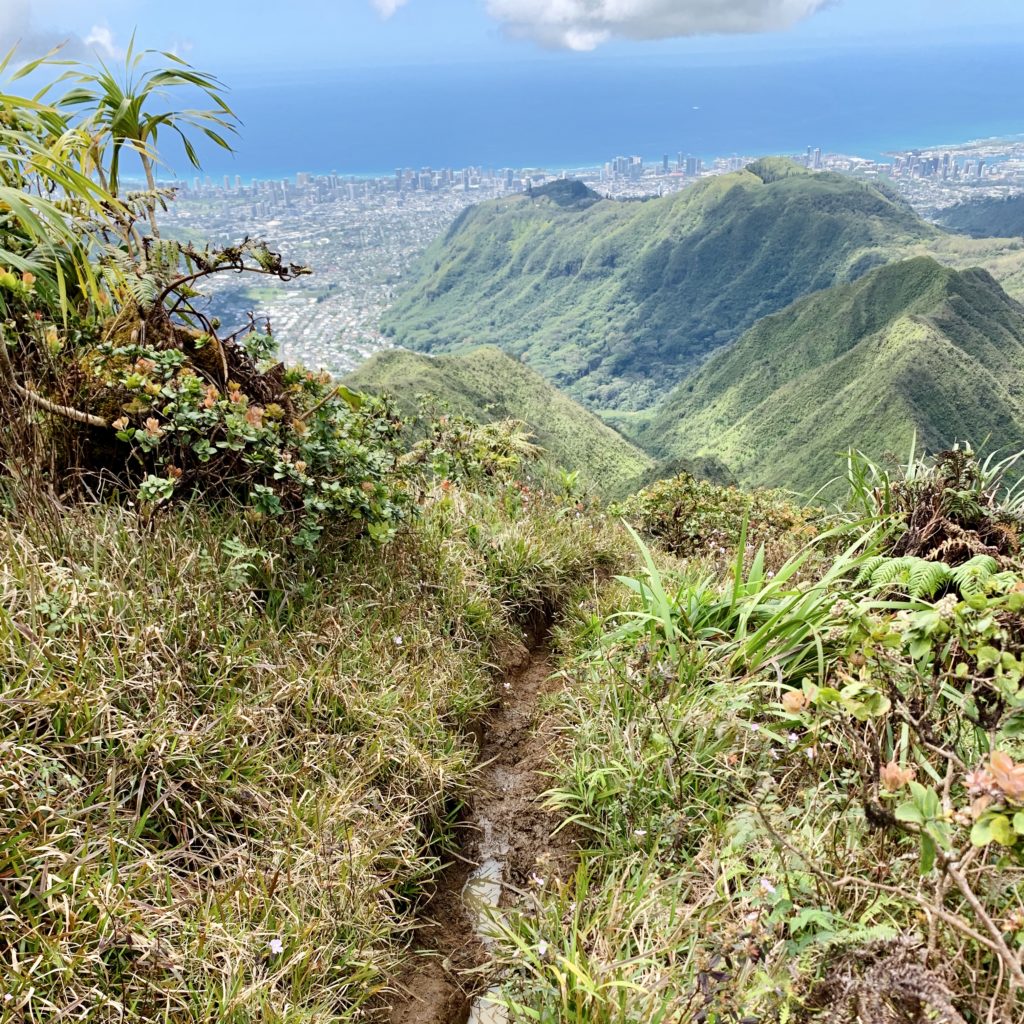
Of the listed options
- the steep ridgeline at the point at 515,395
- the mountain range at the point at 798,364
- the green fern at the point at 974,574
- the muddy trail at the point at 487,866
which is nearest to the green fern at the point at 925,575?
the green fern at the point at 974,574

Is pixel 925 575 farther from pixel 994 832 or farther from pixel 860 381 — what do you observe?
pixel 860 381

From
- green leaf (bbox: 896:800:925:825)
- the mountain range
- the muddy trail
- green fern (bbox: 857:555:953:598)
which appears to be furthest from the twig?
the mountain range

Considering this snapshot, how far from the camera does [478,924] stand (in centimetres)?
243

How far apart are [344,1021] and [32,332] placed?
2793 mm

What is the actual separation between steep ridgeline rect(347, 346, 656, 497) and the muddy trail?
5467cm

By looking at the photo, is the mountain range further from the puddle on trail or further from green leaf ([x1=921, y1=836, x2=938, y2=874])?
green leaf ([x1=921, y1=836, x2=938, y2=874])

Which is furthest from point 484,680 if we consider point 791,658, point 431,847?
point 791,658

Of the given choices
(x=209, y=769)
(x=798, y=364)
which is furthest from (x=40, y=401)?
(x=798, y=364)

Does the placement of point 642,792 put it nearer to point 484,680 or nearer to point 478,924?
point 478,924

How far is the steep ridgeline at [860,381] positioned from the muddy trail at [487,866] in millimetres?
59391

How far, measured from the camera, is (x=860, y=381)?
8612 centimetres

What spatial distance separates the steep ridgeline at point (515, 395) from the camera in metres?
66.6

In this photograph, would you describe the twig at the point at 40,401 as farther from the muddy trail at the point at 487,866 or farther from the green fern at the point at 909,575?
the green fern at the point at 909,575

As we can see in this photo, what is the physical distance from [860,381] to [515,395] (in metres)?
41.9
